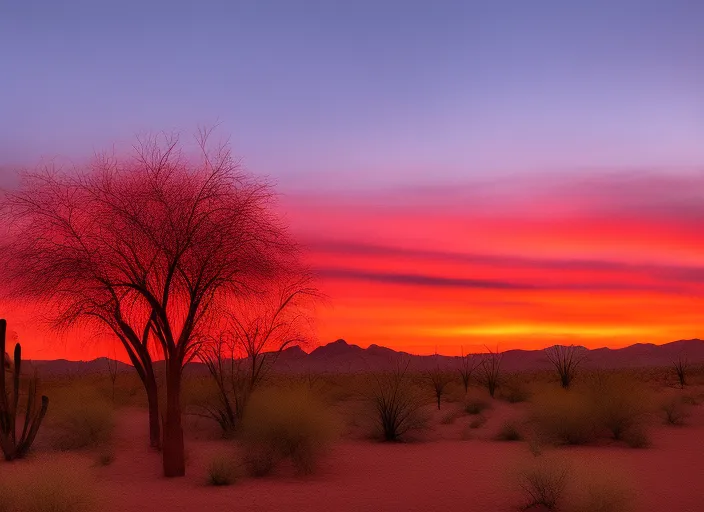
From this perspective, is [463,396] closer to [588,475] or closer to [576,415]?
[576,415]

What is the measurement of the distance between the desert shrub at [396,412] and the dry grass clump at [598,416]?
13.3ft

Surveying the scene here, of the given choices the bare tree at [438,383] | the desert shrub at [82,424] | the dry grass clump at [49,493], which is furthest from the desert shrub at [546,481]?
the bare tree at [438,383]

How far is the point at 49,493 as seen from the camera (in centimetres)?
1255

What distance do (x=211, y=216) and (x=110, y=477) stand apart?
697 cm

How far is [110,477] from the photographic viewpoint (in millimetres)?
19719

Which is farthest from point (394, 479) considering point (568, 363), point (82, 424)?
point (568, 363)

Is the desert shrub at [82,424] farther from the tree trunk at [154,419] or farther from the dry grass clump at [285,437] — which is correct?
the dry grass clump at [285,437]

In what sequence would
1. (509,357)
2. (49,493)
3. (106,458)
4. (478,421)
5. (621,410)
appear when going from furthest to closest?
(509,357) < (478,421) < (621,410) < (106,458) < (49,493)

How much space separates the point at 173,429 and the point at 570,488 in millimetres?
9192

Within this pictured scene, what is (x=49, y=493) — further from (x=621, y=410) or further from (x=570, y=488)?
(x=621, y=410)

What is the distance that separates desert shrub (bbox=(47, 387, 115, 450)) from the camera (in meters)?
25.9

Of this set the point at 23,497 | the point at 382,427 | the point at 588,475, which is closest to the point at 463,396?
the point at 382,427

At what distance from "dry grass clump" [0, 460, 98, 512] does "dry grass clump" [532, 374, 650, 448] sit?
15708 millimetres

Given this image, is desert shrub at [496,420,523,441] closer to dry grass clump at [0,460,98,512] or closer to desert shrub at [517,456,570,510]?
desert shrub at [517,456,570,510]
